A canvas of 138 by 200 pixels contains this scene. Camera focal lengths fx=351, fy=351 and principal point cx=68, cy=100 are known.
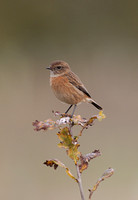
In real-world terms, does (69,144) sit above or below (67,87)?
below

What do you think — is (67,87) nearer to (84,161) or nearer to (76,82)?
(76,82)

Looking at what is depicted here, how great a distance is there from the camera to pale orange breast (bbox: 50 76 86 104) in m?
3.18

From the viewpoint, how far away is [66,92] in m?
3.25

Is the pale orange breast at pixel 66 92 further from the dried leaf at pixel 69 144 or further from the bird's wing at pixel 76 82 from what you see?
the dried leaf at pixel 69 144

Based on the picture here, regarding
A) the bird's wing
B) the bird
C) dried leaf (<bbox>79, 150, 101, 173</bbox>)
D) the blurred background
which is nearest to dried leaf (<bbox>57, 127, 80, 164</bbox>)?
dried leaf (<bbox>79, 150, 101, 173</bbox>)

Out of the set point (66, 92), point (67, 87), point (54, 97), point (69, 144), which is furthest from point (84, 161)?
point (54, 97)

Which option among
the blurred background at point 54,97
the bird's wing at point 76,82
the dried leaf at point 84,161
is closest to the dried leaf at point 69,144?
the dried leaf at point 84,161

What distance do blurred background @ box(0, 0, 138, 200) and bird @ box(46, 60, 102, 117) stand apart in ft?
5.08

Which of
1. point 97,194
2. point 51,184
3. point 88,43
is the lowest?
point 97,194

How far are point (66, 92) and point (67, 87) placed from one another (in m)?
0.12
